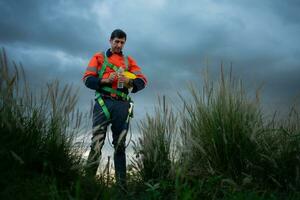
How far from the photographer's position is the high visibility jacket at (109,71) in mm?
5727

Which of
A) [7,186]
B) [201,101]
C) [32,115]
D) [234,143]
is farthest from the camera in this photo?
[201,101]

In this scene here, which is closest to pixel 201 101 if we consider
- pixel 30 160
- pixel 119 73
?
pixel 119 73

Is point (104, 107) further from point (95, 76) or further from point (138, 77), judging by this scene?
point (138, 77)

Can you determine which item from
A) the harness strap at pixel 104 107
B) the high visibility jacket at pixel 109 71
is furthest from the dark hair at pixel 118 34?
the harness strap at pixel 104 107

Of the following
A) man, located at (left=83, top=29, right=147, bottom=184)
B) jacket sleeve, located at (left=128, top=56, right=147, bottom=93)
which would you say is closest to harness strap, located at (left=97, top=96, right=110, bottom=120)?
man, located at (left=83, top=29, right=147, bottom=184)

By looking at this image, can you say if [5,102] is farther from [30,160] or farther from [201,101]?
[201,101]

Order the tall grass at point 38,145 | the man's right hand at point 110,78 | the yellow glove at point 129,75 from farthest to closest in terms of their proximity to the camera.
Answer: the yellow glove at point 129,75, the man's right hand at point 110,78, the tall grass at point 38,145

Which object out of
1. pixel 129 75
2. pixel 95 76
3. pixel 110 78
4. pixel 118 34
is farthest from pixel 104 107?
pixel 118 34

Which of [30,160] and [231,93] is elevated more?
[231,93]

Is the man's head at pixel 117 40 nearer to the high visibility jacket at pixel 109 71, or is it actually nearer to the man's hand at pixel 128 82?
the high visibility jacket at pixel 109 71

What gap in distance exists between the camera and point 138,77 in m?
6.07

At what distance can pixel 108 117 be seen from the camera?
562 cm

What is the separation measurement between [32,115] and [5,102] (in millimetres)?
279

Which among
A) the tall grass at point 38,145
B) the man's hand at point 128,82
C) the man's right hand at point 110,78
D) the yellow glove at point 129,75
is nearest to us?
the tall grass at point 38,145
